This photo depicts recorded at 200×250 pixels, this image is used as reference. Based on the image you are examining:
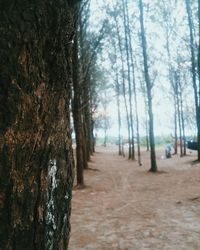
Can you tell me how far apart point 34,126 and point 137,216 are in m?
6.44

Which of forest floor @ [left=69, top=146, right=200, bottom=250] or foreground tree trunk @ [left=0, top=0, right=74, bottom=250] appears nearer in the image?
foreground tree trunk @ [left=0, top=0, right=74, bottom=250]

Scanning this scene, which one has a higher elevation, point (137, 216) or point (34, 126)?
point (34, 126)

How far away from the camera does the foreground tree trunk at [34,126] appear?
133 centimetres

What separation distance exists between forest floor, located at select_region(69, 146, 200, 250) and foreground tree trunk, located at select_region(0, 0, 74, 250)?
4175 mm

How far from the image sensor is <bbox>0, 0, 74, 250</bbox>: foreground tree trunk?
4.37 ft

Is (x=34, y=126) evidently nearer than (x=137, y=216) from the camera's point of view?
Yes

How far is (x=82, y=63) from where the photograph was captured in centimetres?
1548

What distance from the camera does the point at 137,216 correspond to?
7555 mm

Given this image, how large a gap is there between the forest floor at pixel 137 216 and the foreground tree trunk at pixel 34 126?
4.17m

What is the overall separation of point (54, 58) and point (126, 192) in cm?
999

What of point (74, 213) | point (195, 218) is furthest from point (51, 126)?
point (74, 213)

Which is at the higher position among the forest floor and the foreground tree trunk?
the foreground tree trunk

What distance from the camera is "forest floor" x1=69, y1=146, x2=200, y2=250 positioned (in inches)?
224

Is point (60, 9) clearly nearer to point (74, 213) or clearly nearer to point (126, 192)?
point (74, 213)
